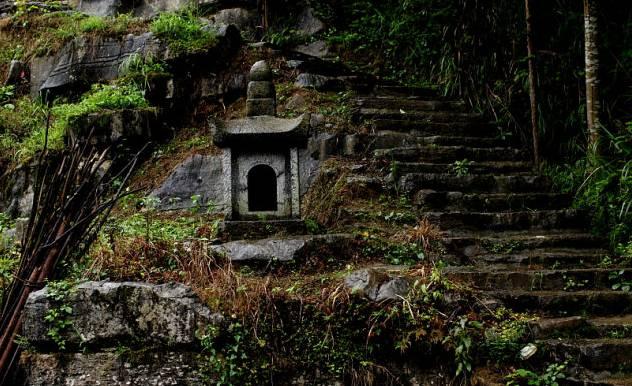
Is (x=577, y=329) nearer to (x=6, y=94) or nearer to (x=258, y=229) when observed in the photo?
(x=258, y=229)

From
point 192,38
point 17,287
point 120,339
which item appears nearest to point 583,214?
point 120,339

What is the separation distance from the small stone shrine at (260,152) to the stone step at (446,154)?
1979mm

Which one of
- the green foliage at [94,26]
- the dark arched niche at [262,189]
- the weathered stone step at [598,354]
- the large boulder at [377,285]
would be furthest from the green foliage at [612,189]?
the green foliage at [94,26]

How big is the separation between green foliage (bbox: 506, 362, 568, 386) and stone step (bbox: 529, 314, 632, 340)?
329 millimetres

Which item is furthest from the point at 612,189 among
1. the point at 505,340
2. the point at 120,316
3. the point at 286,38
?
the point at 286,38

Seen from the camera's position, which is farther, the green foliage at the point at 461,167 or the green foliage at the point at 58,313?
the green foliage at the point at 461,167

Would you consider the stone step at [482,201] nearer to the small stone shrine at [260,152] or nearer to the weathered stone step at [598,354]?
the small stone shrine at [260,152]

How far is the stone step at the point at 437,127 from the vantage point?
8406 millimetres

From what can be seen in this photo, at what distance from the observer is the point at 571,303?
194 inches

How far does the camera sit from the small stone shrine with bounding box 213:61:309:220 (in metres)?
5.88

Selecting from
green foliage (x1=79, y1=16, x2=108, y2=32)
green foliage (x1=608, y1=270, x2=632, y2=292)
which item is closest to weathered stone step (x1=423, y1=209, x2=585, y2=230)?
green foliage (x1=608, y1=270, x2=632, y2=292)

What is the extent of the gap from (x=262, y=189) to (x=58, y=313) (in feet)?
7.78

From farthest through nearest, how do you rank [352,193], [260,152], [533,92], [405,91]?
[405,91] → [533,92] → [352,193] → [260,152]

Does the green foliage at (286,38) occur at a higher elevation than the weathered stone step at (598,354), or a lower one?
higher
